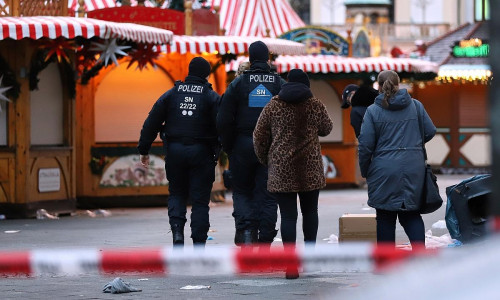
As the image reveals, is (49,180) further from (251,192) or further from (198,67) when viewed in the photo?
(251,192)

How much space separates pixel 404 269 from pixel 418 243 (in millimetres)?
6357

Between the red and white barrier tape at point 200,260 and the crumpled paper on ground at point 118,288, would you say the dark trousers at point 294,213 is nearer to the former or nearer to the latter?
the crumpled paper on ground at point 118,288

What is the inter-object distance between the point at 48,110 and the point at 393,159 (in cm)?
878

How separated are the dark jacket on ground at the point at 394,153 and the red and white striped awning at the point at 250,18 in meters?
16.5

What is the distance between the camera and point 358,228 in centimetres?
1028

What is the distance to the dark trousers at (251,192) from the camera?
31.1 feet

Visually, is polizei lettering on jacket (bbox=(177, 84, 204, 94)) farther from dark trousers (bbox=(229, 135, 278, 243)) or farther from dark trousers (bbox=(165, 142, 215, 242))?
dark trousers (bbox=(229, 135, 278, 243))

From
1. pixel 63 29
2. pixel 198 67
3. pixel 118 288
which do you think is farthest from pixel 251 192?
pixel 63 29

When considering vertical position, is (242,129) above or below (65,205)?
above

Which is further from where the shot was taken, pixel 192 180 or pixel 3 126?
pixel 3 126

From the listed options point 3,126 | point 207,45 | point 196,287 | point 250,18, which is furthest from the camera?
point 250,18

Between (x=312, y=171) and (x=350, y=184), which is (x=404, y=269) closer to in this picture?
(x=312, y=171)

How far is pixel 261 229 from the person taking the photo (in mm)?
9523

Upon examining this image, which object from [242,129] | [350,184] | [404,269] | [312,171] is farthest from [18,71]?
[404,269]
